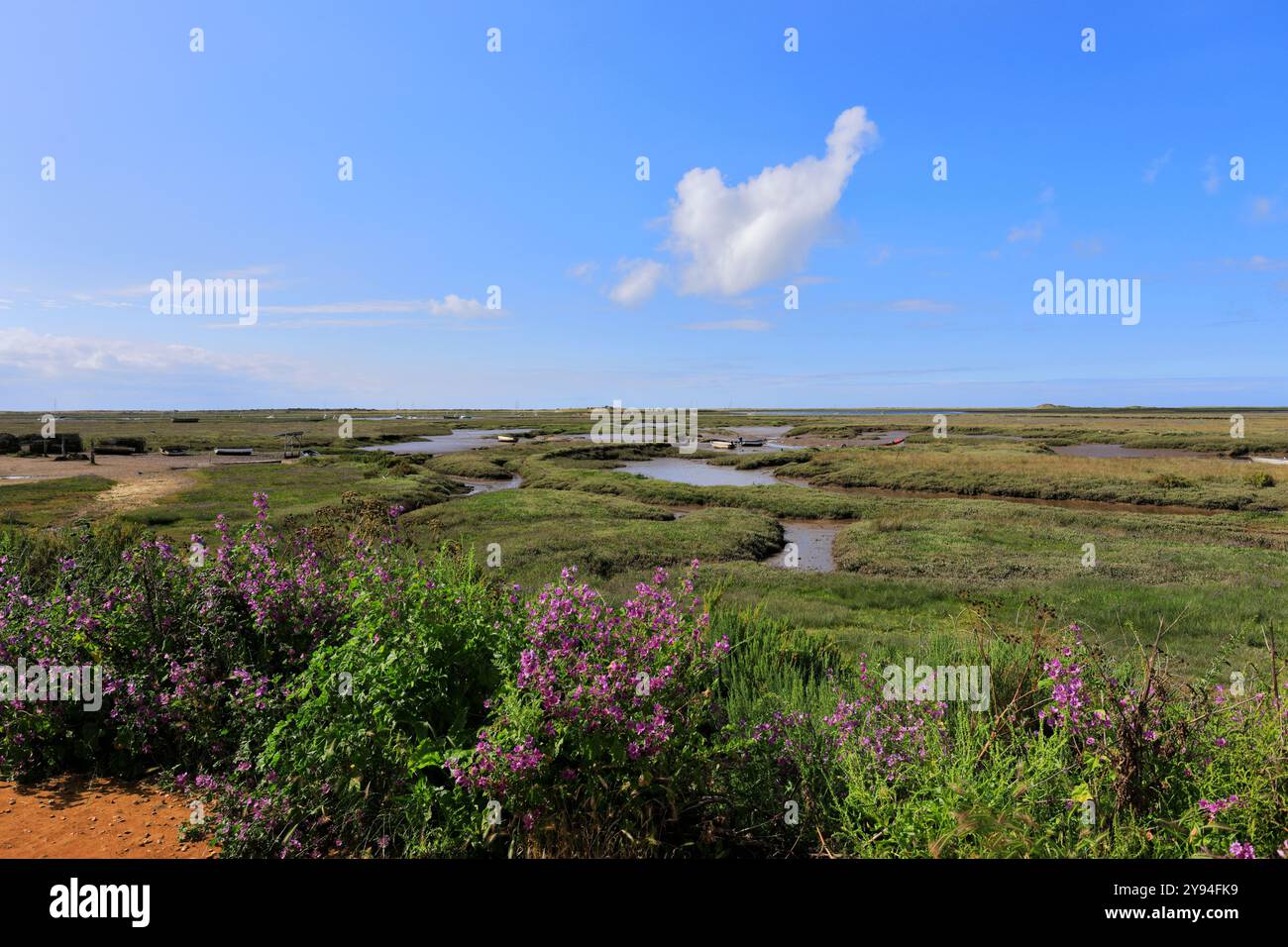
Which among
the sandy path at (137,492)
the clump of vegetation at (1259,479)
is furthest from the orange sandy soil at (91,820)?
the clump of vegetation at (1259,479)

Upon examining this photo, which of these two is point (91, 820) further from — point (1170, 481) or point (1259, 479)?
point (1259, 479)

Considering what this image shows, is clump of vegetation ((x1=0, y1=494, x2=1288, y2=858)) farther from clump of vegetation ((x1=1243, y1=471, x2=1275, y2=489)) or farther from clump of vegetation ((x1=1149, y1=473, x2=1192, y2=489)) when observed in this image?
clump of vegetation ((x1=1243, y1=471, x2=1275, y2=489))

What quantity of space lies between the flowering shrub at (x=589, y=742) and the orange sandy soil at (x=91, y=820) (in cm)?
221

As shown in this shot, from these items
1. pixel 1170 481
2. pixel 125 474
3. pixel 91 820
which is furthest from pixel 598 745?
pixel 125 474

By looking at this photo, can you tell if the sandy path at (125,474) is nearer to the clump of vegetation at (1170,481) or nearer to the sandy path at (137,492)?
the sandy path at (137,492)

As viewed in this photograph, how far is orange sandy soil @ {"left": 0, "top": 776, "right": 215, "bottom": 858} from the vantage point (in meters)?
4.18

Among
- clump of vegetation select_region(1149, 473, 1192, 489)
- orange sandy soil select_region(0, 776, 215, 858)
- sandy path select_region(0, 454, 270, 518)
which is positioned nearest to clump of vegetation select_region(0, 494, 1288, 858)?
orange sandy soil select_region(0, 776, 215, 858)

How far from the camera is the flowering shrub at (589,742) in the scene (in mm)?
3619

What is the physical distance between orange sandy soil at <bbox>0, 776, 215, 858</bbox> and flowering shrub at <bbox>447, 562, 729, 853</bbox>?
2.21 meters

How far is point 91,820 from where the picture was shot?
4523 mm

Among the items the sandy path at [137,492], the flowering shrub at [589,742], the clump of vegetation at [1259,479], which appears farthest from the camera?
the clump of vegetation at [1259,479]

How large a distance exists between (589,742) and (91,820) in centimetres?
389
